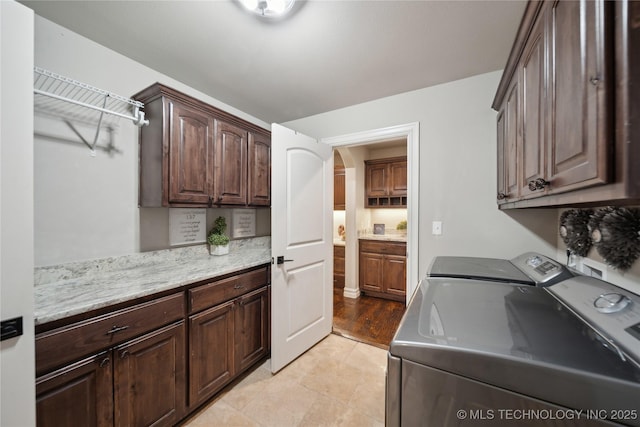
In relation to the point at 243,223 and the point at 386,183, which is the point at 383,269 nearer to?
the point at 386,183

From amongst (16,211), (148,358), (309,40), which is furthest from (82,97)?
(148,358)

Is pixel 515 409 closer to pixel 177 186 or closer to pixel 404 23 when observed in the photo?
pixel 404 23

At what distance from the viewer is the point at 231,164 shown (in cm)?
202

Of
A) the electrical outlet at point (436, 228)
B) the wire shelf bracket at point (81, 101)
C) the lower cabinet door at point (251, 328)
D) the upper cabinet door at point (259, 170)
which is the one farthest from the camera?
the upper cabinet door at point (259, 170)

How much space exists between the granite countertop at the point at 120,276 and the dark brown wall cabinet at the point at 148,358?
7cm

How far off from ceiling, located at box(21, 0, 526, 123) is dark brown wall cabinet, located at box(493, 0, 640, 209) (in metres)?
0.47

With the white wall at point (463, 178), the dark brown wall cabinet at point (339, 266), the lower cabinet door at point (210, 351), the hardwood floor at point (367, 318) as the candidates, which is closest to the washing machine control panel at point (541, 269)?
the white wall at point (463, 178)

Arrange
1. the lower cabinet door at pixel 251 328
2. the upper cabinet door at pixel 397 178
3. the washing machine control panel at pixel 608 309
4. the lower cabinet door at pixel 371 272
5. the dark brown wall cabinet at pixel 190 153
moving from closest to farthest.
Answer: the washing machine control panel at pixel 608 309 < the dark brown wall cabinet at pixel 190 153 < the lower cabinet door at pixel 251 328 < the lower cabinet door at pixel 371 272 < the upper cabinet door at pixel 397 178

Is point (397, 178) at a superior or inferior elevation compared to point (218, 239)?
superior

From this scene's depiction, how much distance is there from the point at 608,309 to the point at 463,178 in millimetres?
1383

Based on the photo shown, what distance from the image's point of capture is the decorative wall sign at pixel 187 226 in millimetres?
1916

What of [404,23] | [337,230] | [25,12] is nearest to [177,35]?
[25,12]

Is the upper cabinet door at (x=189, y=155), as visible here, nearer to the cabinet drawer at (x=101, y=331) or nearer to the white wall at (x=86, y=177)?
the white wall at (x=86, y=177)

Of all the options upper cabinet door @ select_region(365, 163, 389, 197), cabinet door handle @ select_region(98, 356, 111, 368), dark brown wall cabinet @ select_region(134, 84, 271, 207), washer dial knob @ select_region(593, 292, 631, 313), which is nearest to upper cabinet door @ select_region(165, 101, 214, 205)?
dark brown wall cabinet @ select_region(134, 84, 271, 207)
